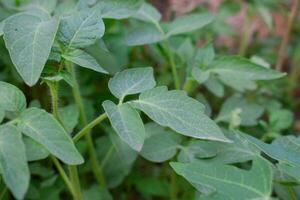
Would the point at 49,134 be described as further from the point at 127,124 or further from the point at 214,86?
the point at 214,86

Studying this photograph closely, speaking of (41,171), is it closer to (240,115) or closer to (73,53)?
(73,53)

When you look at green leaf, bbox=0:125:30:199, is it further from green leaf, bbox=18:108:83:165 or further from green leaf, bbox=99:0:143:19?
green leaf, bbox=99:0:143:19

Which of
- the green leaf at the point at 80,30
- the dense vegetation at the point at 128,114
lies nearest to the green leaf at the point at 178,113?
the dense vegetation at the point at 128,114

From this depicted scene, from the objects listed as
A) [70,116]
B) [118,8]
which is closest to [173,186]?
[70,116]

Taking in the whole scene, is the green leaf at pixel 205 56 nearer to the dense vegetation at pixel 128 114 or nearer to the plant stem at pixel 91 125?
the dense vegetation at pixel 128 114

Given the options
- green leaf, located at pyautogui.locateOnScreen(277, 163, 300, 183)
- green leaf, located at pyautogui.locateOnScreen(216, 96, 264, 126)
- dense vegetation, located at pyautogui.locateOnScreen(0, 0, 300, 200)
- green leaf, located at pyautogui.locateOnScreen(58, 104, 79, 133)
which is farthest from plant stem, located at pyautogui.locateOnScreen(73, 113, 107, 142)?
green leaf, located at pyautogui.locateOnScreen(216, 96, 264, 126)
